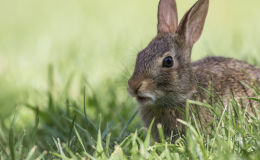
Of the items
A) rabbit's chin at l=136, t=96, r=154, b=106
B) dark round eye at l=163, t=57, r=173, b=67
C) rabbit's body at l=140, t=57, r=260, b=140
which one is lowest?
rabbit's body at l=140, t=57, r=260, b=140

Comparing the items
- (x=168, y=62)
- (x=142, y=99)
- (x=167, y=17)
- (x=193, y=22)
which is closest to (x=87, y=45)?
(x=167, y=17)

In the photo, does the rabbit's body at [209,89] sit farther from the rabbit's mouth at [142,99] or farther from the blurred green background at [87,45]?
the blurred green background at [87,45]

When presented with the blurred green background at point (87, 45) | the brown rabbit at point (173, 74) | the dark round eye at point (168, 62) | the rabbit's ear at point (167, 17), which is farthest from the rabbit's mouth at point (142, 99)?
the rabbit's ear at point (167, 17)

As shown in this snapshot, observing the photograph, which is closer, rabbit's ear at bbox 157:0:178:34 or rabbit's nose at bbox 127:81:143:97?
rabbit's nose at bbox 127:81:143:97

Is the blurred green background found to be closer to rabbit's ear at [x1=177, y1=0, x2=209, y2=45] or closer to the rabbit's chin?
the rabbit's chin

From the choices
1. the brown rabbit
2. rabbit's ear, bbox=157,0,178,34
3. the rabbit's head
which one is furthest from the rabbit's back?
rabbit's ear, bbox=157,0,178,34

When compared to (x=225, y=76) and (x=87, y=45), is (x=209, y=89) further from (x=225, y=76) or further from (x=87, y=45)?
(x=87, y=45)

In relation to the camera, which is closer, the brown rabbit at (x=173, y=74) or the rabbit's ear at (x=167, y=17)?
the brown rabbit at (x=173, y=74)
